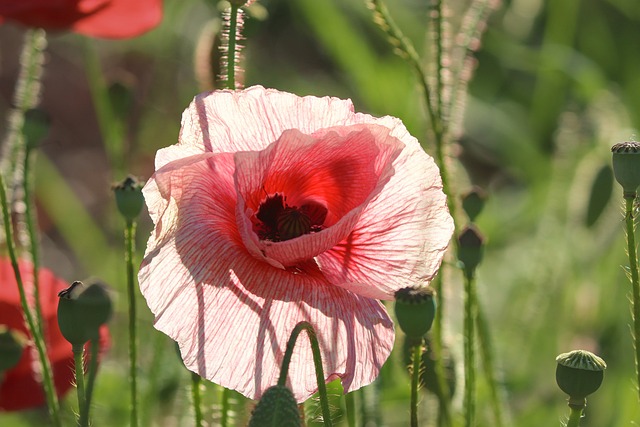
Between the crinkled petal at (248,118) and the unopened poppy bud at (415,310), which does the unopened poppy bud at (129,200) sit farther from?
the unopened poppy bud at (415,310)

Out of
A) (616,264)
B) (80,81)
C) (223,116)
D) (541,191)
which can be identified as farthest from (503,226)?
(80,81)

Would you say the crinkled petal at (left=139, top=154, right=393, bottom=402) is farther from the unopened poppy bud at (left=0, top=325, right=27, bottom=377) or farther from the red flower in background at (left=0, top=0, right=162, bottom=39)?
the red flower in background at (left=0, top=0, right=162, bottom=39)

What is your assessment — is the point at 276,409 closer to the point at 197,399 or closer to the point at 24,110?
the point at 197,399

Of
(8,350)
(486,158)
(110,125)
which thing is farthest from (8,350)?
(486,158)

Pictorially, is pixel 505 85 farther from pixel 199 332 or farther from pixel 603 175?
pixel 199 332

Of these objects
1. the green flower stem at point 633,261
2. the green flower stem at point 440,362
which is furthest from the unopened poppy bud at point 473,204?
the green flower stem at point 633,261
